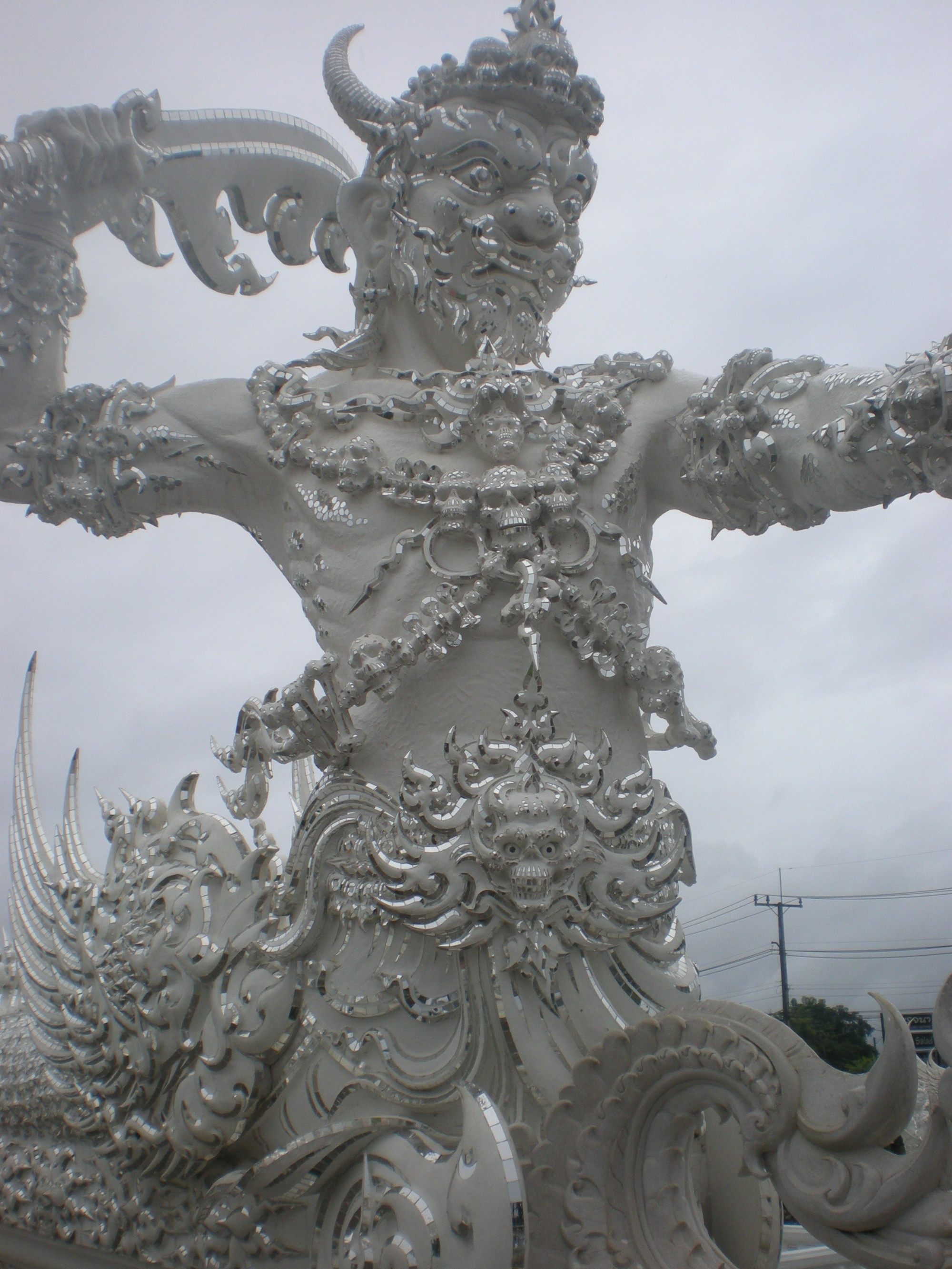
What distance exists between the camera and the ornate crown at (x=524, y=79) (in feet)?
6.69

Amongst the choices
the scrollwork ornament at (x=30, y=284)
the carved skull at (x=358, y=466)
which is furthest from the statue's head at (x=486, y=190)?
the scrollwork ornament at (x=30, y=284)

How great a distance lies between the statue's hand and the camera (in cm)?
205

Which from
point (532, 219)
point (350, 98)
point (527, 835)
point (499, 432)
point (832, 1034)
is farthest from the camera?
point (832, 1034)

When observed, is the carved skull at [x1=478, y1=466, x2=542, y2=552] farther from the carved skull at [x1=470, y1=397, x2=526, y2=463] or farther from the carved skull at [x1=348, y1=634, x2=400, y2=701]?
the carved skull at [x1=348, y1=634, x2=400, y2=701]

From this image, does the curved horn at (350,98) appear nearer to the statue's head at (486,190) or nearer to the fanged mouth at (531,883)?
the statue's head at (486,190)

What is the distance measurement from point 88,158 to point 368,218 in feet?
1.89

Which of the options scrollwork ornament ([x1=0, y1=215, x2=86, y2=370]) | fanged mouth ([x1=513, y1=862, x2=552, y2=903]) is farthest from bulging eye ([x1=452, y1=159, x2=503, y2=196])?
fanged mouth ([x1=513, y1=862, x2=552, y2=903])

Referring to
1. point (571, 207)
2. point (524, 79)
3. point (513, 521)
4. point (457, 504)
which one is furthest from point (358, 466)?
point (524, 79)

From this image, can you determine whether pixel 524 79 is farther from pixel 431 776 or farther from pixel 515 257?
pixel 431 776

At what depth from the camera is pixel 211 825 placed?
7.02ft

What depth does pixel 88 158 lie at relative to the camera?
6.89 ft

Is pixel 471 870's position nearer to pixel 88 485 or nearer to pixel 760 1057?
pixel 760 1057

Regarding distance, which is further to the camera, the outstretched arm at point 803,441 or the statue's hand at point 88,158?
the statue's hand at point 88,158

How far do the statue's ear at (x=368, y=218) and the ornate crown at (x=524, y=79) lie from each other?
0.31ft
